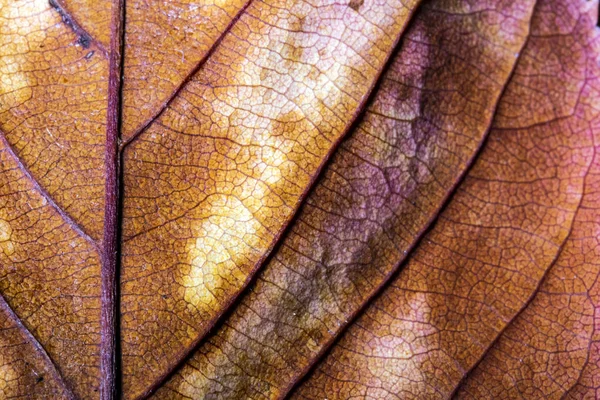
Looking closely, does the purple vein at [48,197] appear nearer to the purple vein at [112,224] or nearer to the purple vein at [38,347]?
the purple vein at [112,224]

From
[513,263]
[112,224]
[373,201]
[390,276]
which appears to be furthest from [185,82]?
[513,263]

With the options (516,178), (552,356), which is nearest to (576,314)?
(552,356)

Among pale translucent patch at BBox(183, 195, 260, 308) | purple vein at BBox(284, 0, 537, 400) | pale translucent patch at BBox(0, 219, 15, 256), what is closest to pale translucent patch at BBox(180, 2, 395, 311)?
pale translucent patch at BBox(183, 195, 260, 308)

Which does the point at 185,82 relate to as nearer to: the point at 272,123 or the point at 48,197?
→ the point at 272,123

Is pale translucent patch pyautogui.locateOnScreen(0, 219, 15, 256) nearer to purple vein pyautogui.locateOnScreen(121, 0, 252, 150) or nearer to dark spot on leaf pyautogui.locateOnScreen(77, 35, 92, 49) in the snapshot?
purple vein pyautogui.locateOnScreen(121, 0, 252, 150)

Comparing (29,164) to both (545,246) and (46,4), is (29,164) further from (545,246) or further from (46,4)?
(545,246)

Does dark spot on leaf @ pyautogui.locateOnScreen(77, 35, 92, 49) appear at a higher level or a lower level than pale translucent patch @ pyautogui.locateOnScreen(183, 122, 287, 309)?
higher

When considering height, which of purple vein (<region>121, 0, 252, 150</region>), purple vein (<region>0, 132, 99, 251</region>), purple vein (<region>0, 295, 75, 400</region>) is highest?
purple vein (<region>121, 0, 252, 150</region>)
